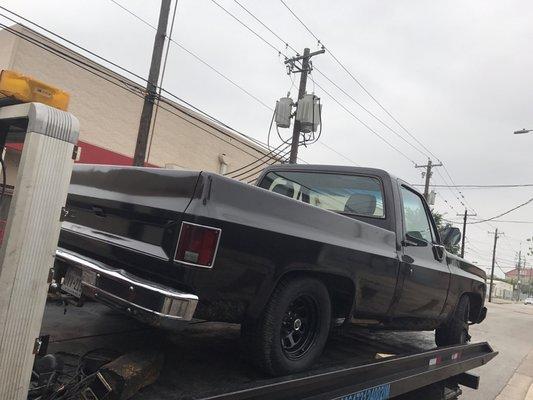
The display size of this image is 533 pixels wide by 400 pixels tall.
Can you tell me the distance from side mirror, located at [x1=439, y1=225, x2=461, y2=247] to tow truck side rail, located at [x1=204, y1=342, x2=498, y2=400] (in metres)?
1.06

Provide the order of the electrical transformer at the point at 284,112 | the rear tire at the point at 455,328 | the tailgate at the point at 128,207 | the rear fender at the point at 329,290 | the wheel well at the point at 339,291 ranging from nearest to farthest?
the tailgate at the point at 128,207 → the rear fender at the point at 329,290 → the wheel well at the point at 339,291 → the rear tire at the point at 455,328 → the electrical transformer at the point at 284,112

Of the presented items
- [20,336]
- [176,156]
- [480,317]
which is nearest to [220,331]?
[20,336]

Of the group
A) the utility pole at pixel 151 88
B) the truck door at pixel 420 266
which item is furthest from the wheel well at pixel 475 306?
the utility pole at pixel 151 88

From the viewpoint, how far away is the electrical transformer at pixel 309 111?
17.6m

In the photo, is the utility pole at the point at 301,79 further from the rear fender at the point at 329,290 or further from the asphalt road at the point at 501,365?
the rear fender at the point at 329,290

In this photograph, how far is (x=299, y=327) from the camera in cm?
302

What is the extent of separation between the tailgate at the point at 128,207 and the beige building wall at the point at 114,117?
10.3 metres

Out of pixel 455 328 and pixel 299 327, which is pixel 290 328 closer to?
pixel 299 327

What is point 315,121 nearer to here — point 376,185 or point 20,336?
point 376,185

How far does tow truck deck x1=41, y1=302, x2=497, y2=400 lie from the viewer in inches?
92.0

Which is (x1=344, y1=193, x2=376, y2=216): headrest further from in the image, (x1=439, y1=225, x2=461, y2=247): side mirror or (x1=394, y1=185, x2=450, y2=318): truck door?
(x1=439, y1=225, x2=461, y2=247): side mirror

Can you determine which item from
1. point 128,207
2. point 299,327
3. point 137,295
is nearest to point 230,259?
point 137,295

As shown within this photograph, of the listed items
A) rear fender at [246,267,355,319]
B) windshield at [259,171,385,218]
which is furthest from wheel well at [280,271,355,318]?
windshield at [259,171,385,218]

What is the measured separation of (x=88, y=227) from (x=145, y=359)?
115cm
